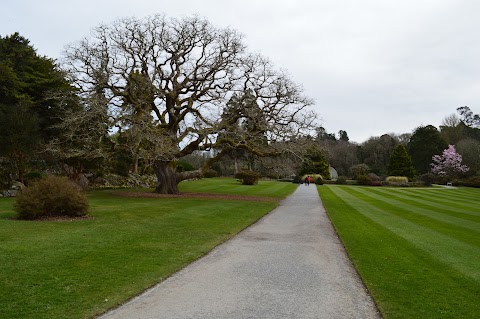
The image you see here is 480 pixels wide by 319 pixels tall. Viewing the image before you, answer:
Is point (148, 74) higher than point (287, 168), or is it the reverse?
point (148, 74)

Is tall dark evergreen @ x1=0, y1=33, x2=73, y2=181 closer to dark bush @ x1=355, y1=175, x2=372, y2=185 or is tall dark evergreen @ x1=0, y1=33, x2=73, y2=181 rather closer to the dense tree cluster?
the dense tree cluster

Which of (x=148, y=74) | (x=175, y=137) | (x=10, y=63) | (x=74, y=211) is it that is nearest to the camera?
(x=74, y=211)

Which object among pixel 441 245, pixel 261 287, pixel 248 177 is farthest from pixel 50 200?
pixel 248 177

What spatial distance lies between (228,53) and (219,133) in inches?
243

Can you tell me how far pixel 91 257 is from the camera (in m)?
8.04

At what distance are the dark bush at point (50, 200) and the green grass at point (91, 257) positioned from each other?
0.62m

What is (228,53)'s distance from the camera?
27.2 m

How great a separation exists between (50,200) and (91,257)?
6.43 metres

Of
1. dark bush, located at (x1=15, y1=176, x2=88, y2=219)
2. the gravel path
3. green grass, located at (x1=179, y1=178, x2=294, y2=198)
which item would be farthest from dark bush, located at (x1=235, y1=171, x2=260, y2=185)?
the gravel path

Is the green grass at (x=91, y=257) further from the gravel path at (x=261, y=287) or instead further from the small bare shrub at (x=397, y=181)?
the small bare shrub at (x=397, y=181)

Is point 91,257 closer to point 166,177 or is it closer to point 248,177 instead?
point 166,177

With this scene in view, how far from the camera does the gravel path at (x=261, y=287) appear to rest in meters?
5.27

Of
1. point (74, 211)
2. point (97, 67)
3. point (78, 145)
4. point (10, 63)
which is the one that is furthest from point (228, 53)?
point (74, 211)

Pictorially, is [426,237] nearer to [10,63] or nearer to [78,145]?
[78,145]
